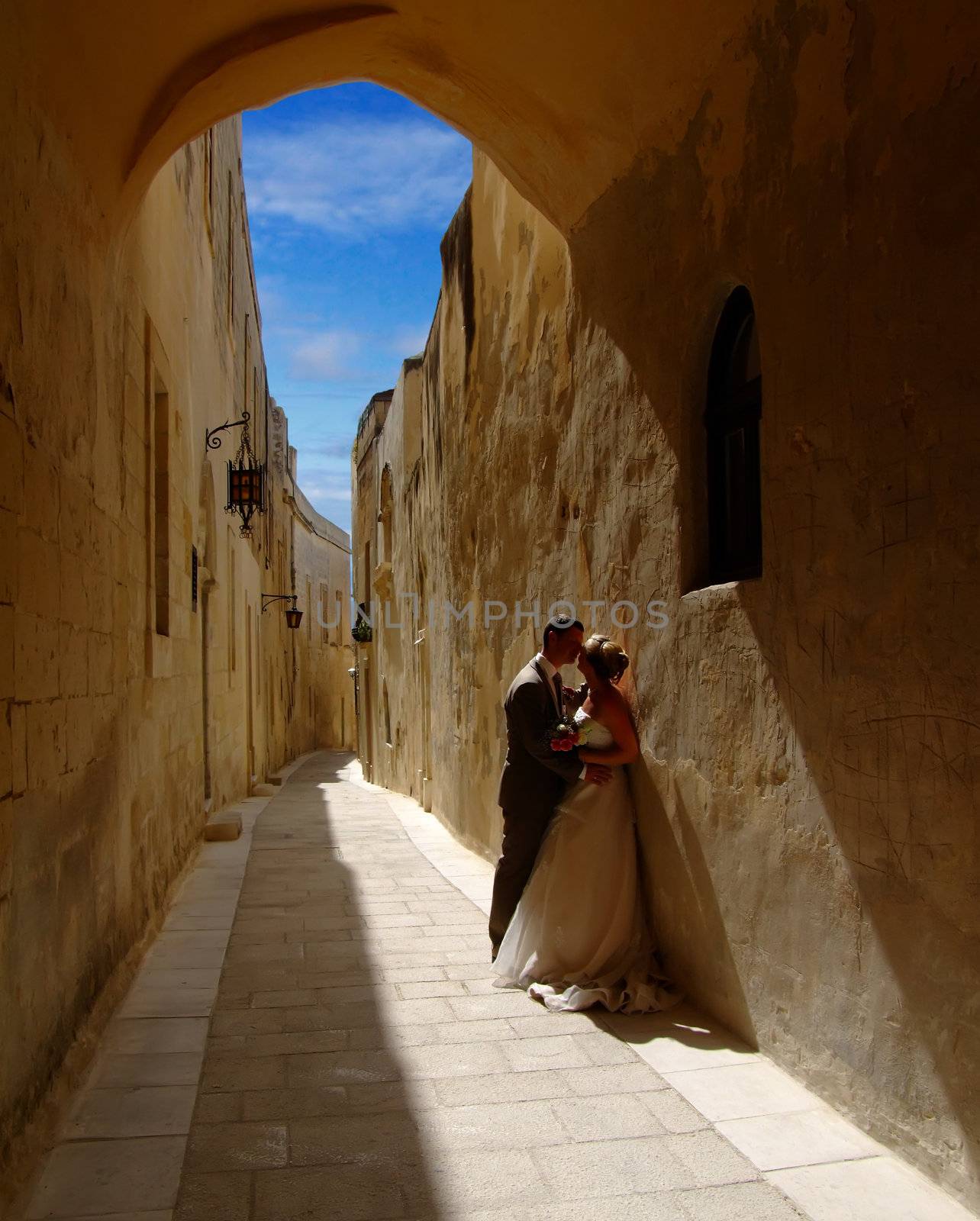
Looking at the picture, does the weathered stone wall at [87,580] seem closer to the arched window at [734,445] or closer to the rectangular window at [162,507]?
the rectangular window at [162,507]

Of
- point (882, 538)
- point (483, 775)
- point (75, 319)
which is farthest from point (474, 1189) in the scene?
point (483, 775)

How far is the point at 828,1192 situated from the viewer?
264 centimetres

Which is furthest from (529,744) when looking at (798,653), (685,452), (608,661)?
(798,653)

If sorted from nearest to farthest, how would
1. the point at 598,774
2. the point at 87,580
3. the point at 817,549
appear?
the point at 817,549 < the point at 87,580 < the point at 598,774

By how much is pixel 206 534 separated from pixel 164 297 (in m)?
3.78

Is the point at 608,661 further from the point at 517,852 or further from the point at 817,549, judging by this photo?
the point at 817,549

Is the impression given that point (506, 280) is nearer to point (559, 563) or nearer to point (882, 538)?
point (559, 563)

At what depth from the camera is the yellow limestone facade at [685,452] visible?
8.70 ft

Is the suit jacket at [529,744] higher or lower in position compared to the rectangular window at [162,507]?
lower

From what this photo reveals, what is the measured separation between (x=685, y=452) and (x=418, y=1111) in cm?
248

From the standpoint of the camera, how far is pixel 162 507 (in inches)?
271

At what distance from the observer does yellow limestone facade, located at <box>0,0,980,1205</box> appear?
265cm

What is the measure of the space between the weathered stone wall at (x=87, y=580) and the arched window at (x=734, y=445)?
2296mm

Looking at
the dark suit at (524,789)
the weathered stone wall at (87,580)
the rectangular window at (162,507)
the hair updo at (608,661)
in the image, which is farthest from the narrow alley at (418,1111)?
the rectangular window at (162,507)
